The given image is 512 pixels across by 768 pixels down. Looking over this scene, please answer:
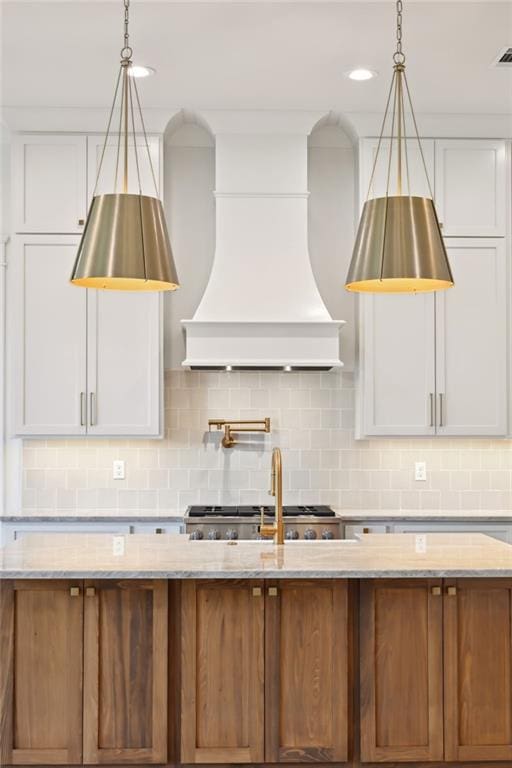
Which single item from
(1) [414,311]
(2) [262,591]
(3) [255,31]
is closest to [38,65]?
(3) [255,31]

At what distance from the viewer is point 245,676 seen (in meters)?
2.90

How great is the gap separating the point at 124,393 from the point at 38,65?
1.81 meters

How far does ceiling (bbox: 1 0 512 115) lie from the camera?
3619mm

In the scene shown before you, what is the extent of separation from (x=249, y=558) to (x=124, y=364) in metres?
2.09

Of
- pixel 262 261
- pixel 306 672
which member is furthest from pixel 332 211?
pixel 306 672

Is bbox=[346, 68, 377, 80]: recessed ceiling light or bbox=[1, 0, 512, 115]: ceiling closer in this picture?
bbox=[1, 0, 512, 115]: ceiling

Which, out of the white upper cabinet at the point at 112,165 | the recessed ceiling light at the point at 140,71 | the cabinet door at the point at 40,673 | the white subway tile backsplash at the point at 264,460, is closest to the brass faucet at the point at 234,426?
the white subway tile backsplash at the point at 264,460

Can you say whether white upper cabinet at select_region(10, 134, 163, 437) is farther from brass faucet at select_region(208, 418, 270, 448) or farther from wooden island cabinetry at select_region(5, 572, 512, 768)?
wooden island cabinetry at select_region(5, 572, 512, 768)

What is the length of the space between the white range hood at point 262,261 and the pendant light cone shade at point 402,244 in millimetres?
1921

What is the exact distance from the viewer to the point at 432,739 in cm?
291

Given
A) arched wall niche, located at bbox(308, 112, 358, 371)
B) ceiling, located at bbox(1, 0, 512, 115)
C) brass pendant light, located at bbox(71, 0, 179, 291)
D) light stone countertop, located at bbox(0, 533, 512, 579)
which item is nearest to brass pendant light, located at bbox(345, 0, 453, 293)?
brass pendant light, located at bbox(71, 0, 179, 291)

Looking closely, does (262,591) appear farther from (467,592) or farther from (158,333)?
(158,333)

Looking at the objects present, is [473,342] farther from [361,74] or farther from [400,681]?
[400,681]

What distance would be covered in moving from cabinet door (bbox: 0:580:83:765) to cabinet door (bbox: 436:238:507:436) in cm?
269
